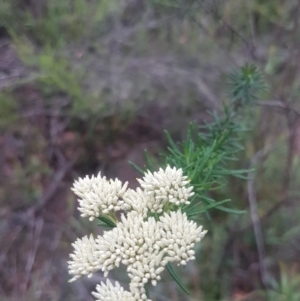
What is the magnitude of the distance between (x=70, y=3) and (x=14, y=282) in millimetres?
2197

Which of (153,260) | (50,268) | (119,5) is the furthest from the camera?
(50,268)

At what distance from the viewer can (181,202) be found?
112cm

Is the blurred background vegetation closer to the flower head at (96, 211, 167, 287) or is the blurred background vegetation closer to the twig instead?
the twig

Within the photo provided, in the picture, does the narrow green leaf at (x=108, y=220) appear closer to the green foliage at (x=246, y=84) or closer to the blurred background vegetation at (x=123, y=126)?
the green foliage at (x=246, y=84)

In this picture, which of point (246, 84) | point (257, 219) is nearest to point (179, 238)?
point (246, 84)

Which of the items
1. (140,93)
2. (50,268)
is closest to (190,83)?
(140,93)

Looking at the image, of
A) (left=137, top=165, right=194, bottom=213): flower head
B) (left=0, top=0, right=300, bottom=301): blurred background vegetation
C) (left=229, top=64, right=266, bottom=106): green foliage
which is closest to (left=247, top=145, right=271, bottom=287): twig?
(left=0, top=0, right=300, bottom=301): blurred background vegetation

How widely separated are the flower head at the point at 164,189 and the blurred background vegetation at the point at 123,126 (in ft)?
5.40

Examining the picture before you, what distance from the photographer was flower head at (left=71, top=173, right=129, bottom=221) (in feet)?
3.73

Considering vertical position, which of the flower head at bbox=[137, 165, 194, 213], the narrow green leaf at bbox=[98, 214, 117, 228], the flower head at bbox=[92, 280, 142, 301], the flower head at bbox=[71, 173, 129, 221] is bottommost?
the flower head at bbox=[92, 280, 142, 301]

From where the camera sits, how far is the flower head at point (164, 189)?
111cm

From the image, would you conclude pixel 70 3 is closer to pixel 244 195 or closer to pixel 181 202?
→ pixel 244 195

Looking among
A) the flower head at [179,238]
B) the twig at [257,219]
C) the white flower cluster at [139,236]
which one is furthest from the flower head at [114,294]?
the twig at [257,219]

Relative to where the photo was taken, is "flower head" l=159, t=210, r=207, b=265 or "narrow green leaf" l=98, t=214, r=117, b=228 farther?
"narrow green leaf" l=98, t=214, r=117, b=228
